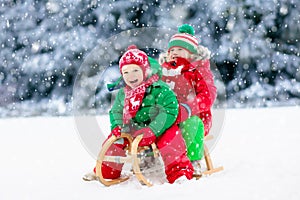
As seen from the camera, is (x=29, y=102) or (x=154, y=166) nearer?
(x=154, y=166)

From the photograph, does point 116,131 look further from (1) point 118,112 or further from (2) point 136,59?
(2) point 136,59

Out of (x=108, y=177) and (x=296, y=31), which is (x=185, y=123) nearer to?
(x=108, y=177)

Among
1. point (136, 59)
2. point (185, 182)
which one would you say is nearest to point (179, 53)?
point (136, 59)

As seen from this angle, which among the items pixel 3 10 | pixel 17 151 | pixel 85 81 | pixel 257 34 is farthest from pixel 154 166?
pixel 3 10

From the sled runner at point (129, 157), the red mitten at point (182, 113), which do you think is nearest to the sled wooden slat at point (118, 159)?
the sled runner at point (129, 157)

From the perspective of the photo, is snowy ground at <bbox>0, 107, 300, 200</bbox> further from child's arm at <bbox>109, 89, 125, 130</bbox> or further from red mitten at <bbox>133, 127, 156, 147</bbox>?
child's arm at <bbox>109, 89, 125, 130</bbox>

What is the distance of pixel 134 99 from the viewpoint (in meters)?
3.36

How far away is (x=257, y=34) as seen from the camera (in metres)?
8.21

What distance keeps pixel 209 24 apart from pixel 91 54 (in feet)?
7.61

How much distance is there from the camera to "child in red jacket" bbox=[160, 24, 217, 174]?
3418 millimetres

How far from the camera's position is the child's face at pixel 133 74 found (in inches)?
131

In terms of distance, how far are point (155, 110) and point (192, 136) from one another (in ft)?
1.19

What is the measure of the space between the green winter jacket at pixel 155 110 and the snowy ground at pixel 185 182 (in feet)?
1.50

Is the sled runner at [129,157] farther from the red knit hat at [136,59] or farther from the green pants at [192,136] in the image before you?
the red knit hat at [136,59]
